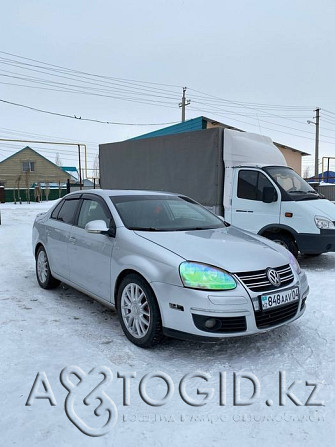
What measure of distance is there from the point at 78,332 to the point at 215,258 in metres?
1.62

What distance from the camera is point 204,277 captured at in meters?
3.08

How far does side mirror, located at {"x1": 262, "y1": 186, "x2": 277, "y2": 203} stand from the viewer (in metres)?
6.69

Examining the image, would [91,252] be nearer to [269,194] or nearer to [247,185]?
[269,194]

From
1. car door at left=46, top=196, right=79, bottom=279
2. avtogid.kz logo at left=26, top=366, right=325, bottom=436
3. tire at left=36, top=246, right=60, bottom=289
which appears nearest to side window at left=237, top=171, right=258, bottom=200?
car door at left=46, top=196, right=79, bottom=279

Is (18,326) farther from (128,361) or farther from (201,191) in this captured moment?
(201,191)

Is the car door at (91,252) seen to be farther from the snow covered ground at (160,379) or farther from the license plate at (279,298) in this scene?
the license plate at (279,298)

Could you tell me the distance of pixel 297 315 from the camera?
11.2 ft

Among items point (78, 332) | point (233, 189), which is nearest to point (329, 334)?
point (78, 332)

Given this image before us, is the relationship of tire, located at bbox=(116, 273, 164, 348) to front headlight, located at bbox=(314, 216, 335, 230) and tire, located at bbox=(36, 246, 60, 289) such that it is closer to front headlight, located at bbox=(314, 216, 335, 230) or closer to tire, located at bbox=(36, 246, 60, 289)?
tire, located at bbox=(36, 246, 60, 289)

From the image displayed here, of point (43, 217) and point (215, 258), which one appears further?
point (43, 217)

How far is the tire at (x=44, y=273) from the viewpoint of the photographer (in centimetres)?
519

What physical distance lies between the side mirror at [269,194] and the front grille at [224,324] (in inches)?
160

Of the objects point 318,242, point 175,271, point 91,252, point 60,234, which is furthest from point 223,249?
point 318,242

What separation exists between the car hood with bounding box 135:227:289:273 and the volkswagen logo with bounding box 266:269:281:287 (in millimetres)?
64
